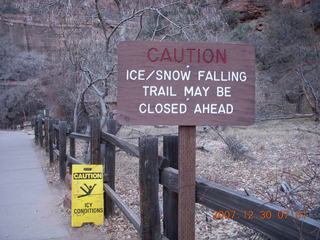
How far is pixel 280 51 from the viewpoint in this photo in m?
21.3

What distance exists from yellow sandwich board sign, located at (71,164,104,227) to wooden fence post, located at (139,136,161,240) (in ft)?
5.66

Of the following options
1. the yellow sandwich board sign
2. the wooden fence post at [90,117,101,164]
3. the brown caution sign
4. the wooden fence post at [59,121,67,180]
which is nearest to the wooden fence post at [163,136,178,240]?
the brown caution sign

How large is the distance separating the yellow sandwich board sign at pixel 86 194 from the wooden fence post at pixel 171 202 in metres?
1.96

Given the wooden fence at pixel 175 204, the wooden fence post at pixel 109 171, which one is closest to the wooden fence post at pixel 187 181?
the wooden fence at pixel 175 204

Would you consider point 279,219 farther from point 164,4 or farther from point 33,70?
point 33,70

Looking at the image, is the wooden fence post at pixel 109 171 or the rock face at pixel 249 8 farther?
the rock face at pixel 249 8

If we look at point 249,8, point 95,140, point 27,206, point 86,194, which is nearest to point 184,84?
point 86,194

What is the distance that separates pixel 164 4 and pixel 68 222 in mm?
5138

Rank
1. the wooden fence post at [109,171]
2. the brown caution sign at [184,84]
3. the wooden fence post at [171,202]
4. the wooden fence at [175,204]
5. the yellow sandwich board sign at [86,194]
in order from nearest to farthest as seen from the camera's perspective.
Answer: the wooden fence at [175,204], the brown caution sign at [184,84], the wooden fence post at [171,202], the yellow sandwich board sign at [86,194], the wooden fence post at [109,171]

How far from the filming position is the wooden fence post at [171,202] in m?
2.77

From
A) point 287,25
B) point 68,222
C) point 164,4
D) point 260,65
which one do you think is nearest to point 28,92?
point 260,65
